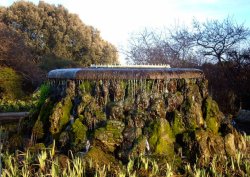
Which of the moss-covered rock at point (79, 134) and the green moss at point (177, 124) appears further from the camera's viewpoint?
the green moss at point (177, 124)

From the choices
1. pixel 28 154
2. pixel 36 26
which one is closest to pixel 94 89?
pixel 28 154

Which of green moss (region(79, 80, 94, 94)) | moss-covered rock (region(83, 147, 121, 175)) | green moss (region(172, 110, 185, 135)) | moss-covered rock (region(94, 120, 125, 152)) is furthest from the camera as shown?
green moss (region(79, 80, 94, 94))

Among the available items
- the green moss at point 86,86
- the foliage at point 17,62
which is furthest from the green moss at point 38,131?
the foliage at point 17,62

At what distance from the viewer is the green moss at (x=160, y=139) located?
248 inches

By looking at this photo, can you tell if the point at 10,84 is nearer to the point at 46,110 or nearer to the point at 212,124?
the point at 46,110

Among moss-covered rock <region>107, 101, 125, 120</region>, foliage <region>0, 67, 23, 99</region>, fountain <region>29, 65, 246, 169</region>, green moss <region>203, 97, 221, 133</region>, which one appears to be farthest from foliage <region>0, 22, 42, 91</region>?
moss-covered rock <region>107, 101, 125, 120</region>

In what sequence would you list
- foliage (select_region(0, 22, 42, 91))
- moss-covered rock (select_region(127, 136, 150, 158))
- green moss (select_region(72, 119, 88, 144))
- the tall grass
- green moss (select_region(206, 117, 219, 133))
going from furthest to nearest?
foliage (select_region(0, 22, 42, 91)), green moss (select_region(206, 117, 219, 133)), green moss (select_region(72, 119, 88, 144)), moss-covered rock (select_region(127, 136, 150, 158)), the tall grass

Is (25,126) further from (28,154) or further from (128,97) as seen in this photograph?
(128,97)

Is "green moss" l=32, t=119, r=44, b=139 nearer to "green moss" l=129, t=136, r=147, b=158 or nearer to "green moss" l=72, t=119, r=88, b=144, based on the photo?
"green moss" l=72, t=119, r=88, b=144

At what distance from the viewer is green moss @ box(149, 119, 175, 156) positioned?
629cm

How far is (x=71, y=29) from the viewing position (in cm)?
3197

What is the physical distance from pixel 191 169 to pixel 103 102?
1.67 m

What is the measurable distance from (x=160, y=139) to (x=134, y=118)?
0.49 m

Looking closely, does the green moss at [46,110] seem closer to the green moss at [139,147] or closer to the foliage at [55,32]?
the green moss at [139,147]
